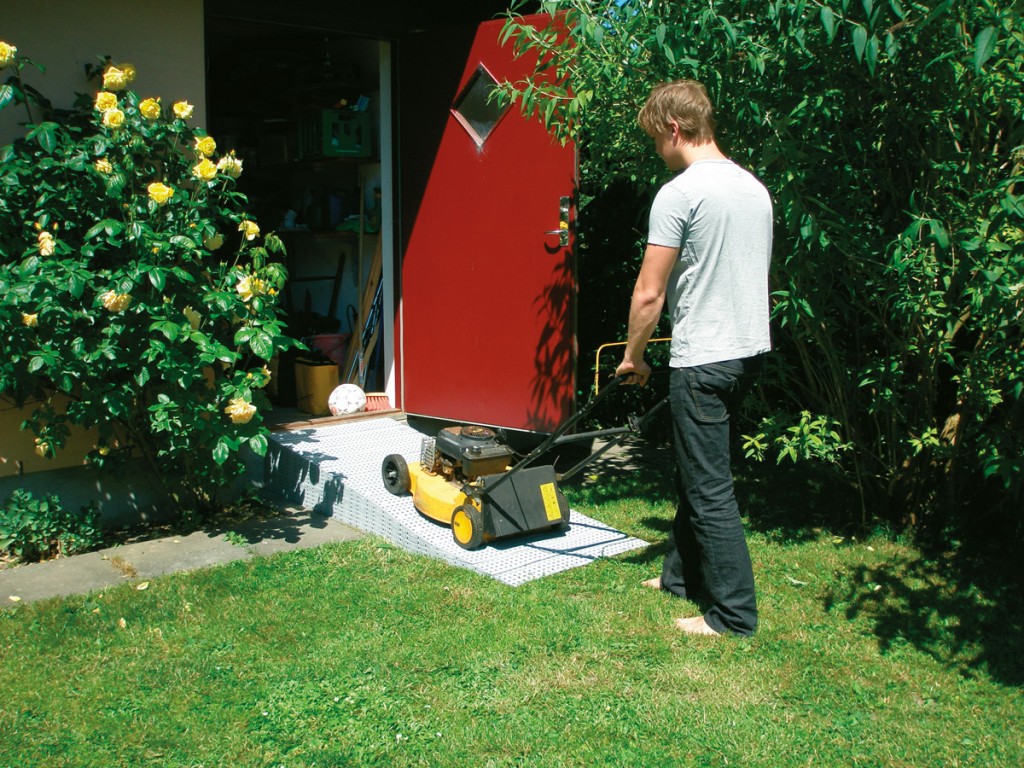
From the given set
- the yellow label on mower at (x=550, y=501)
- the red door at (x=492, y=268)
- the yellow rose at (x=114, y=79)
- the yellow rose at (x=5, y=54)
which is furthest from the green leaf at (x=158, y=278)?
the red door at (x=492, y=268)

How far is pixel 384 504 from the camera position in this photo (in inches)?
188

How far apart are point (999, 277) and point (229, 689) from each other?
2.81m

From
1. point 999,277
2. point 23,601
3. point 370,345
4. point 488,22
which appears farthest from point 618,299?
point 23,601

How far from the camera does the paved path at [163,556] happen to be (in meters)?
4.05

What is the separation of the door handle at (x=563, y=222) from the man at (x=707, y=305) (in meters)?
1.69

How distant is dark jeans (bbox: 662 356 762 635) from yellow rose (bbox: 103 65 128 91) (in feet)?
9.10

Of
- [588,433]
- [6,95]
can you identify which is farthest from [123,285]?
[588,433]

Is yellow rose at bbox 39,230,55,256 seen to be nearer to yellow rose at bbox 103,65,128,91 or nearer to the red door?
yellow rose at bbox 103,65,128,91

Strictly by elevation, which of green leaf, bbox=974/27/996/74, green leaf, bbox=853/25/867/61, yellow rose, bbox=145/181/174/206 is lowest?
yellow rose, bbox=145/181/174/206

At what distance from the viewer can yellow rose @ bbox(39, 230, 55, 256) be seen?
3.98 metres

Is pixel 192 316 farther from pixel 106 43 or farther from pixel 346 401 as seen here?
pixel 346 401

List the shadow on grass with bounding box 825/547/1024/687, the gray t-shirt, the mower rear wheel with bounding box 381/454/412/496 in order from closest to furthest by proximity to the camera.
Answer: the gray t-shirt < the shadow on grass with bounding box 825/547/1024/687 < the mower rear wheel with bounding box 381/454/412/496

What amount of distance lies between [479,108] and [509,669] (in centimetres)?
344

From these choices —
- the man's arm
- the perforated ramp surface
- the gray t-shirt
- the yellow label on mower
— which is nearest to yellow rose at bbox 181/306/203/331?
the perforated ramp surface
